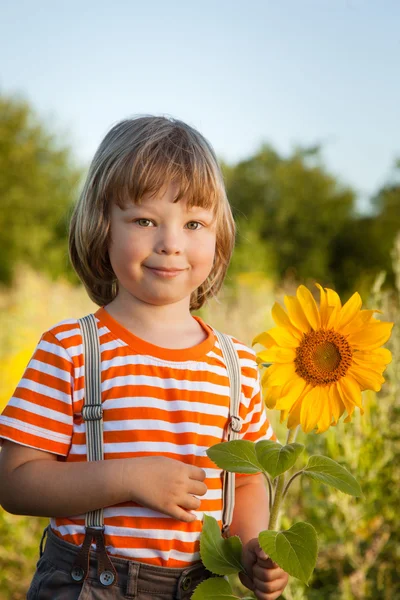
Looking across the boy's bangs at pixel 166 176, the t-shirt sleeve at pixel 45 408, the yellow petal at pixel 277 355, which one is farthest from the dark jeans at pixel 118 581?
the boy's bangs at pixel 166 176

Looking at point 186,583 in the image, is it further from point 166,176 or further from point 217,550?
point 166,176

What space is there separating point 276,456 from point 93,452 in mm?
394

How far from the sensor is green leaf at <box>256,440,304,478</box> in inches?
46.8

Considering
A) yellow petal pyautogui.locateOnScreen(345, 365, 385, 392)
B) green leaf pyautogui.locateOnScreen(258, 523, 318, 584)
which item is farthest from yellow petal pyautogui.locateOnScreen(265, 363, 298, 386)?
green leaf pyautogui.locateOnScreen(258, 523, 318, 584)

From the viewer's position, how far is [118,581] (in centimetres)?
141

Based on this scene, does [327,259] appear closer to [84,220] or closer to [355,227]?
[355,227]

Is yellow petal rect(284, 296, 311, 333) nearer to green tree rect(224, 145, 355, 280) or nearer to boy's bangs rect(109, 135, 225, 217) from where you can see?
boy's bangs rect(109, 135, 225, 217)

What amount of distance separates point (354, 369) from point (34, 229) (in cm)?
1931

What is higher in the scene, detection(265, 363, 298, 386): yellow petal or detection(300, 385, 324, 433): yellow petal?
detection(265, 363, 298, 386): yellow petal

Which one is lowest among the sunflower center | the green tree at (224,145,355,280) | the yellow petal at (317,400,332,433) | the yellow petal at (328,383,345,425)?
the yellow petal at (317,400,332,433)

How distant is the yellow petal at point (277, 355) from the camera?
1279 mm

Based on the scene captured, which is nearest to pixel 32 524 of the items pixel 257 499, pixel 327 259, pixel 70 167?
pixel 257 499

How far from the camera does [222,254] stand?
1.79 m

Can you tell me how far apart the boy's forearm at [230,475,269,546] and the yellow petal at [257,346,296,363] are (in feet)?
1.48
